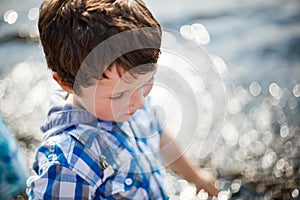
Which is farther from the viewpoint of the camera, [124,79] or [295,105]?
[295,105]

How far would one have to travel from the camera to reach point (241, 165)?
8.84 feet

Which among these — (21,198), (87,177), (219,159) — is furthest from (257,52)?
(87,177)

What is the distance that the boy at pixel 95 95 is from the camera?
1.49m

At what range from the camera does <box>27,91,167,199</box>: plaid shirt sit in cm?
155

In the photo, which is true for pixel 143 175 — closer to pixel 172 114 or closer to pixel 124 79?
pixel 124 79

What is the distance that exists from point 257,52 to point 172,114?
1106 millimetres

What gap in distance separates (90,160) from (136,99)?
0.19 meters

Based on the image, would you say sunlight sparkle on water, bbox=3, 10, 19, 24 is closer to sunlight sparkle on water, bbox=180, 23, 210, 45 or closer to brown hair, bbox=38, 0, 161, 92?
A: sunlight sparkle on water, bbox=180, 23, 210, 45

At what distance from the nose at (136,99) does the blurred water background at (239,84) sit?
999 mm

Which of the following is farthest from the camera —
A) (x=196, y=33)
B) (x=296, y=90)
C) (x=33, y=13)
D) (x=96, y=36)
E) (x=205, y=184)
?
(x=33, y=13)

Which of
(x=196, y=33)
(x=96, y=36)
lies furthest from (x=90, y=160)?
(x=196, y=33)

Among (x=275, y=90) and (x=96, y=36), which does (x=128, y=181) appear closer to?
(x=96, y=36)

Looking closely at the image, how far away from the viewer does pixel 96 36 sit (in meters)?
1.48

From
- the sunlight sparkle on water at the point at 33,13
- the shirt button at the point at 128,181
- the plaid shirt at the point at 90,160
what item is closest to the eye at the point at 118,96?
the plaid shirt at the point at 90,160
